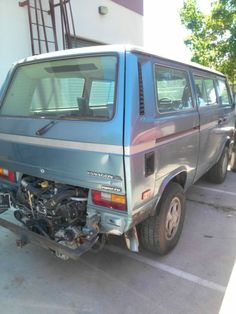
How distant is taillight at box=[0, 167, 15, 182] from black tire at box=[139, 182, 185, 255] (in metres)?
1.39

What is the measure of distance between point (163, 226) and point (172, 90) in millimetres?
1369

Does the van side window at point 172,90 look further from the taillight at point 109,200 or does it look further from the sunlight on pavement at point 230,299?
the sunlight on pavement at point 230,299

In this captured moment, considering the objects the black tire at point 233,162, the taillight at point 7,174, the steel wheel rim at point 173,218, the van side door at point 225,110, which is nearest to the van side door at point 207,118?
the van side door at point 225,110

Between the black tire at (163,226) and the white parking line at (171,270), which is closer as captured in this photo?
the white parking line at (171,270)

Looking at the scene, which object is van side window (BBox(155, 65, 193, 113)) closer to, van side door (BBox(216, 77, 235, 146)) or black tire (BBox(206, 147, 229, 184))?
van side door (BBox(216, 77, 235, 146))

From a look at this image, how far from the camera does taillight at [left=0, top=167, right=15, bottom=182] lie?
3277 mm

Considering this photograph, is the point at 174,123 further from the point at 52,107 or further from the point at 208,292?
the point at 208,292

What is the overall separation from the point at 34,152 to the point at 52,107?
0.49 metres

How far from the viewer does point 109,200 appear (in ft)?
8.50

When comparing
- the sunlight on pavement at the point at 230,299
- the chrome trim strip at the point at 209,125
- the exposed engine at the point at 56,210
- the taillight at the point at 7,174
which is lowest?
the sunlight on pavement at the point at 230,299

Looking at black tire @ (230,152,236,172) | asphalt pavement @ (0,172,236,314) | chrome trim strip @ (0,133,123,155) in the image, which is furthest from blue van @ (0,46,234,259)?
black tire @ (230,152,236,172)

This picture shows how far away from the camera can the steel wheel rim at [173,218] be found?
3320 millimetres

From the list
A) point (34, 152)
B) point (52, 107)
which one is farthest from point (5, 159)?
point (52, 107)

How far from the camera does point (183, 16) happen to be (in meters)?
11.7
